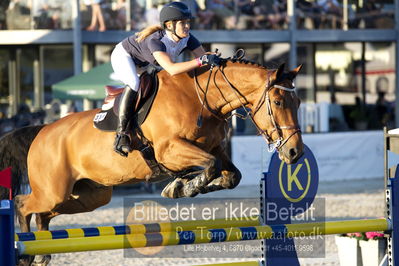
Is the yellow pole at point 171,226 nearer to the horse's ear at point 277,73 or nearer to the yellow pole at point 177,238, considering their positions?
the yellow pole at point 177,238

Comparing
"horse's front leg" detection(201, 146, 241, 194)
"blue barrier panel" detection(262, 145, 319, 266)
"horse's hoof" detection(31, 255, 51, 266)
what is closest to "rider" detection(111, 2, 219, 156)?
"horse's front leg" detection(201, 146, 241, 194)

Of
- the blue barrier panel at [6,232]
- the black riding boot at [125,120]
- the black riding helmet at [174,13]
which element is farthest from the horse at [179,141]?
the blue barrier panel at [6,232]

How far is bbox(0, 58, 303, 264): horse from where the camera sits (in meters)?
5.30

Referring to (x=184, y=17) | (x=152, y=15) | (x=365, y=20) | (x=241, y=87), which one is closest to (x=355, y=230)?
(x=241, y=87)

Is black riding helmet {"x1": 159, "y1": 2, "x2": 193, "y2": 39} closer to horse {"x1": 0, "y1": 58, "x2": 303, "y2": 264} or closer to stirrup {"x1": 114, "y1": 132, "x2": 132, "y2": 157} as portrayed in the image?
horse {"x1": 0, "y1": 58, "x2": 303, "y2": 264}

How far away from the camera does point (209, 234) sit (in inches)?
190

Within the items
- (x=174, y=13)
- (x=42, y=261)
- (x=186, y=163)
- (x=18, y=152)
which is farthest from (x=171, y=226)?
(x=18, y=152)

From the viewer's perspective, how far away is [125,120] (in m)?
5.66

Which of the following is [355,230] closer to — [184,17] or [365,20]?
[184,17]

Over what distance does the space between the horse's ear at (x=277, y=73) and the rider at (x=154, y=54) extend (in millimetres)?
400

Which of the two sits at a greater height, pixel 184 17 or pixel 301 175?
pixel 184 17

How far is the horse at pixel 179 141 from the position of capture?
5301mm

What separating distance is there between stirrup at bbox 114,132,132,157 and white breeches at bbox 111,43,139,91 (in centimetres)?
32

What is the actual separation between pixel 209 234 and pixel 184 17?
1500mm
